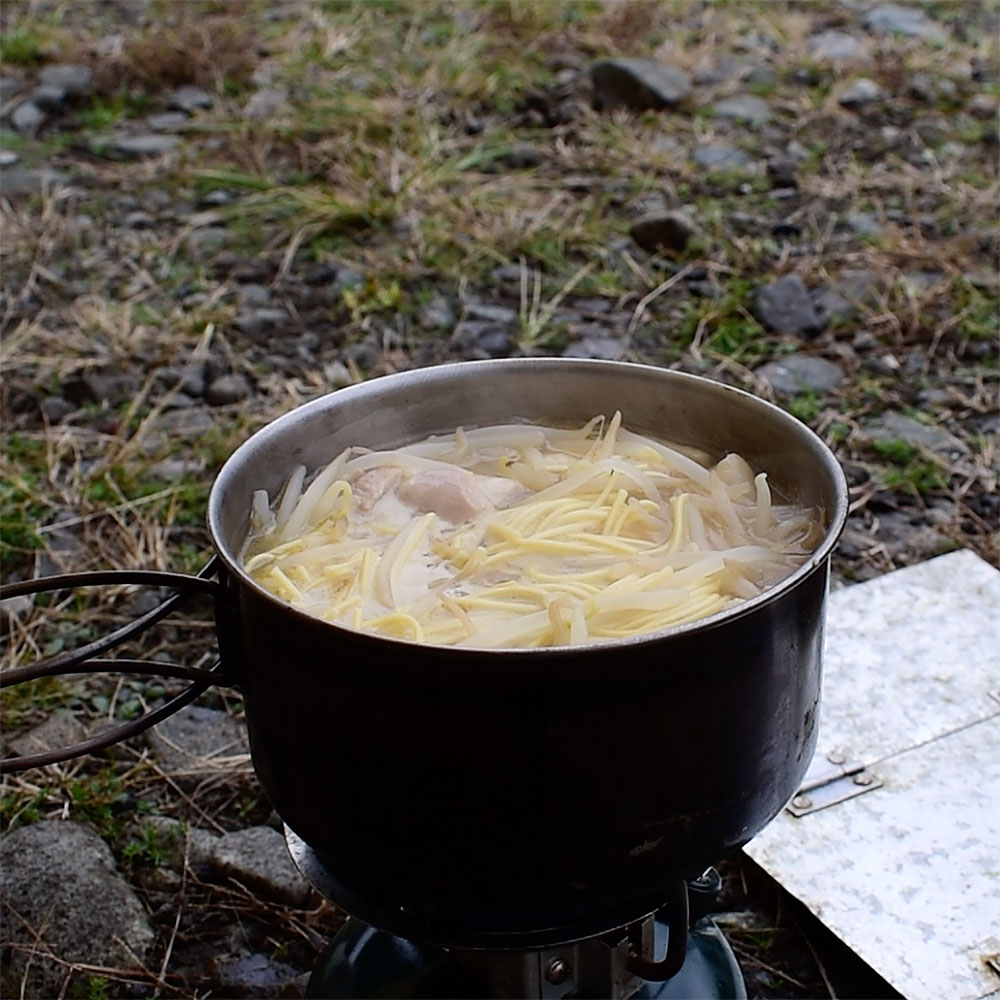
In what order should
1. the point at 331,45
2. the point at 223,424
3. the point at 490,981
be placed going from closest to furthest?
the point at 490,981, the point at 223,424, the point at 331,45

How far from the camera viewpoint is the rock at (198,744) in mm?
3152

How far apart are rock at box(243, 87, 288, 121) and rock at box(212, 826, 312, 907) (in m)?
4.98

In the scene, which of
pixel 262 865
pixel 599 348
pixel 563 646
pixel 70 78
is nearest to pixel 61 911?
pixel 262 865

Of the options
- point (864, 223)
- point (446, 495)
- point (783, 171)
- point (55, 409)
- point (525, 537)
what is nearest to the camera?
point (525, 537)

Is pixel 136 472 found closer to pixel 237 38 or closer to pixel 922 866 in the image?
pixel 922 866

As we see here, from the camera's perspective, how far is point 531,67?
25.0 feet

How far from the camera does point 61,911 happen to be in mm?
2740

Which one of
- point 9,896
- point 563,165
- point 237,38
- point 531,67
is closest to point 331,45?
point 237,38

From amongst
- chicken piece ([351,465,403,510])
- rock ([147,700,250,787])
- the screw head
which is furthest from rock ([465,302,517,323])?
the screw head

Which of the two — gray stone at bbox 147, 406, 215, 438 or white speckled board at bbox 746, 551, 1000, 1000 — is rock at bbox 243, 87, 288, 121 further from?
white speckled board at bbox 746, 551, 1000, 1000

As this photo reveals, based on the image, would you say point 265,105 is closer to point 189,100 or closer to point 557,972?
point 189,100

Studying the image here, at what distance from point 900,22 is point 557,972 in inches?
293

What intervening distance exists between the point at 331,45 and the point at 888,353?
4.39 metres

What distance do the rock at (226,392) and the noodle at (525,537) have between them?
236 centimetres
